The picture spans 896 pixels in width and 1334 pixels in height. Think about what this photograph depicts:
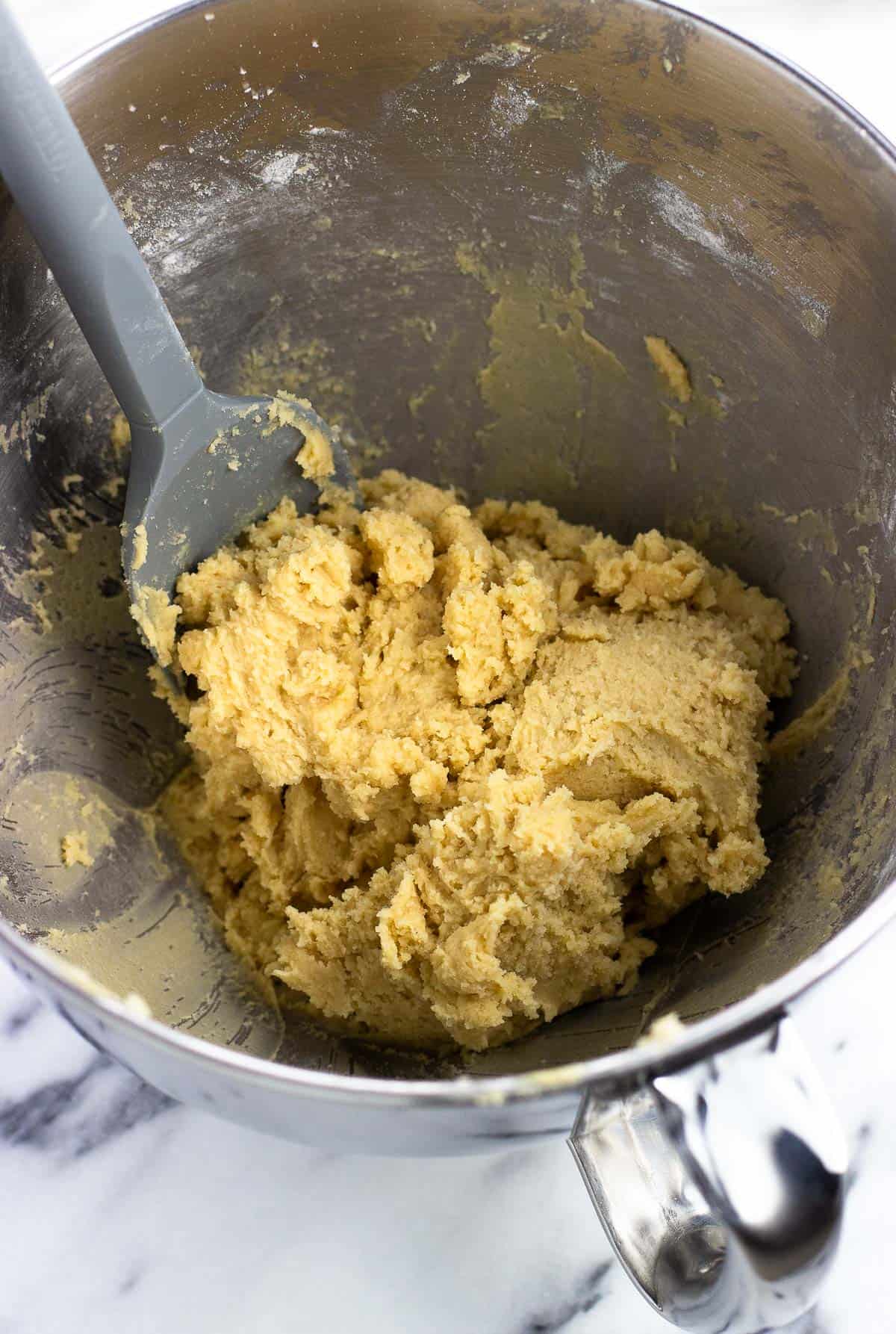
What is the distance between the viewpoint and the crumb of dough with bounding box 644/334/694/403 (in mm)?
1539

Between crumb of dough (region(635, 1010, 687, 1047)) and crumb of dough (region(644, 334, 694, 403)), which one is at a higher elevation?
crumb of dough (region(644, 334, 694, 403))

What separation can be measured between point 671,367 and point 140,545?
2.47 feet

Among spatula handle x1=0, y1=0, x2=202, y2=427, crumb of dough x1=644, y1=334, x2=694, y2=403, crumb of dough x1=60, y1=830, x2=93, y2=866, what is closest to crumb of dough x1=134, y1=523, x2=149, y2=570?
spatula handle x1=0, y1=0, x2=202, y2=427

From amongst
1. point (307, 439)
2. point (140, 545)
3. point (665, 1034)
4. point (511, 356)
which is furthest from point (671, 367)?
point (665, 1034)

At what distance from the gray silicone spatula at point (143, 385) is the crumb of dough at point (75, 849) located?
32cm

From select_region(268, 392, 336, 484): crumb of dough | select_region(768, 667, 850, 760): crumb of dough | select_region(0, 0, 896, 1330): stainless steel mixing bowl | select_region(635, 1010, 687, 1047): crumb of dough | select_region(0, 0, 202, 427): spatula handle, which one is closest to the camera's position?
select_region(635, 1010, 687, 1047): crumb of dough

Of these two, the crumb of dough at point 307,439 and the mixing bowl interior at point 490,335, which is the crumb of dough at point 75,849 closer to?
the mixing bowl interior at point 490,335

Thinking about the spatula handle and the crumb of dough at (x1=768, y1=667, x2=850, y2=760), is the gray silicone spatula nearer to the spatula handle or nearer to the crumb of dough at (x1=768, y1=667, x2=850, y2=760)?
the spatula handle

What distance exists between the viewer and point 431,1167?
1394 millimetres

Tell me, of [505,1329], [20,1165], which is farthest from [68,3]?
[505,1329]

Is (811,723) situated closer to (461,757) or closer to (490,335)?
(461,757)

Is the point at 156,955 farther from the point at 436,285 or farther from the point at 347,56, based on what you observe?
the point at 347,56

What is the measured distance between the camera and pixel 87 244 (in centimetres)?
120

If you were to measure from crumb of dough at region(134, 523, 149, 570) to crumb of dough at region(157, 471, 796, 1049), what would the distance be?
0.07m
